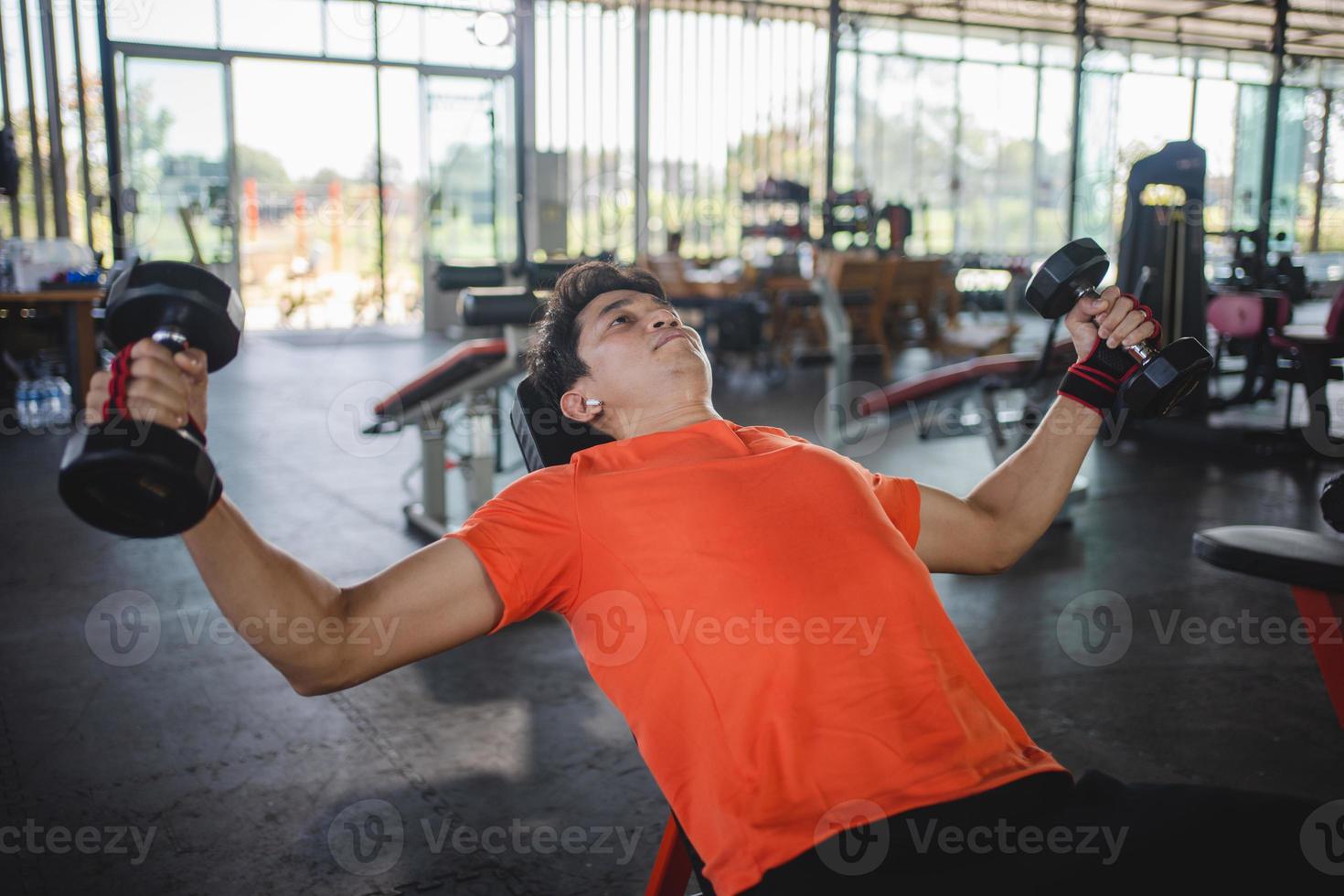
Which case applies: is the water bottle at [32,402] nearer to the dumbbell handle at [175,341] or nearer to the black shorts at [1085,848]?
the dumbbell handle at [175,341]

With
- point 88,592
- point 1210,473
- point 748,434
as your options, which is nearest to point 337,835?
point 748,434

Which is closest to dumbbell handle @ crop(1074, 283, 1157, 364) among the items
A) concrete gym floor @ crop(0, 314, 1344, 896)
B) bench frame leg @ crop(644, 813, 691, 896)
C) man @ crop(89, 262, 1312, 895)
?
man @ crop(89, 262, 1312, 895)

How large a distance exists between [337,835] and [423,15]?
8.70 meters

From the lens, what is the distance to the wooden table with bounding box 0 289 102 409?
549cm

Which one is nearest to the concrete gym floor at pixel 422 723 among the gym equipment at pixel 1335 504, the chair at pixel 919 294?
the gym equipment at pixel 1335 504

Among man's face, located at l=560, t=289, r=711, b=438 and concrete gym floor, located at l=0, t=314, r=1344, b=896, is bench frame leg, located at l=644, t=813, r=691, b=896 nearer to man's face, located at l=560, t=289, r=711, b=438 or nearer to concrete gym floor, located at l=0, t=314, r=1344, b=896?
concrete gym floor, located at l=0, t=314, r=1344, b=896

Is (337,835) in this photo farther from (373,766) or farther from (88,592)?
(88,592)

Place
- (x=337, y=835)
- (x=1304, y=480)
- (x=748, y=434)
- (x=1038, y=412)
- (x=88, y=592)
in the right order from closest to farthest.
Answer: (x=748, y=434), (x=337, y=835), (x=88, y=592), (x=1038, y=412), (x=1304, y=480)

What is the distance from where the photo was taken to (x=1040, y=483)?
1359 mm

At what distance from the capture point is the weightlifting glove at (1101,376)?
1347 millimetres

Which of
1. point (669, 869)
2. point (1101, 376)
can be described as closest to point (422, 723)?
point (669, 869)

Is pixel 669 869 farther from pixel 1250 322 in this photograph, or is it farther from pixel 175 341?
pixel 1250 322

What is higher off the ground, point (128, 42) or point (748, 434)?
point (128, 42)

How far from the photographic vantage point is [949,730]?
3.40 ft
